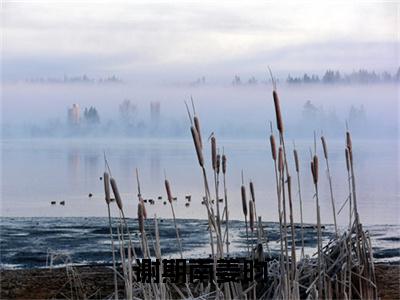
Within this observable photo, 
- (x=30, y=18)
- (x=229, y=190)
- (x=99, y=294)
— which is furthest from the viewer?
(x=99, y=294)

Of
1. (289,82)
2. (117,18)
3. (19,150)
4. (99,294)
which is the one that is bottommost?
(99,294)

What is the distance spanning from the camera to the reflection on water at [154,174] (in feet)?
7.61

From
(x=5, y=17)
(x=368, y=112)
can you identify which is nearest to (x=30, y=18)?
(x=5, y=17)

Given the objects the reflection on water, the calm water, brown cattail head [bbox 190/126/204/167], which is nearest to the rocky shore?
the calm water

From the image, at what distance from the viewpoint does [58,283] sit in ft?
8.27

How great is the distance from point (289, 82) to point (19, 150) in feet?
2.66

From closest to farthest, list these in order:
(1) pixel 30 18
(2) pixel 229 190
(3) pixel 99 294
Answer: (2) pixel 229 190 < (1) pixel 30 18 < (3) pixel 99 294

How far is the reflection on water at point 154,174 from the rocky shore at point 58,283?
0.65 feet

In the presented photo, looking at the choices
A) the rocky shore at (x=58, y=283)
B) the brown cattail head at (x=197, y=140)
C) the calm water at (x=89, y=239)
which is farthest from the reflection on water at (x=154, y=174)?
the brown cattail head at (x=197, y=140)

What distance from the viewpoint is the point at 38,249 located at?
2.47 metres

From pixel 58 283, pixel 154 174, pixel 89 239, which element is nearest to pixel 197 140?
pixel 154 174

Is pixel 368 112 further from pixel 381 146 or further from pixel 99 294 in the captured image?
pixel 99 294

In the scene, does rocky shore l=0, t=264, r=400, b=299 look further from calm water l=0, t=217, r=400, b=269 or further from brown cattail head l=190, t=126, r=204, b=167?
brown cattail head l=190, t=126, r=204, b=167

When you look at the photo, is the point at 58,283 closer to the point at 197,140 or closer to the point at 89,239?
the point at 89,239
